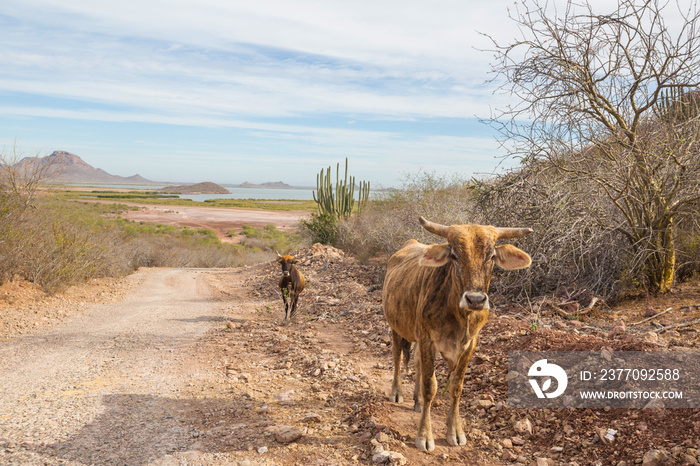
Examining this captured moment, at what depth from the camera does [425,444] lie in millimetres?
4559

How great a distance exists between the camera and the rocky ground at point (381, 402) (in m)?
4.40

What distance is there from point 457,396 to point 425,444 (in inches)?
21.8

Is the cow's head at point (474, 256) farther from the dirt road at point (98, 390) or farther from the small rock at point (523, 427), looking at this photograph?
the dirt road at point (98, 390)

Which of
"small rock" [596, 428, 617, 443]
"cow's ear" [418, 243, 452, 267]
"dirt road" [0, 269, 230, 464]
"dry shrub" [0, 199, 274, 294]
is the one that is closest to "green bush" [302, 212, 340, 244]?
"dry shrub" [0, 199, 274, 294]

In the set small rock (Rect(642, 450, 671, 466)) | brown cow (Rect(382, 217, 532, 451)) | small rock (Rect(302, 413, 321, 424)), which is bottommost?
small rock (Rect(302, 413, 321, 424))

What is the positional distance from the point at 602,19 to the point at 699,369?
6433 mm

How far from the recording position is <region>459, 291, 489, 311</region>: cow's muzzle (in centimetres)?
371

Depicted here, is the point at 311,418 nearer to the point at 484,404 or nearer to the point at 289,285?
the point at 484,404

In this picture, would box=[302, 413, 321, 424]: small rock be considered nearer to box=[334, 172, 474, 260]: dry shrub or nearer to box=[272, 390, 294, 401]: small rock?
box=[272, 390, 294, 401]: small rock

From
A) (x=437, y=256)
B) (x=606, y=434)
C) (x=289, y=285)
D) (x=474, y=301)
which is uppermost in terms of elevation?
(x=437, y=256)

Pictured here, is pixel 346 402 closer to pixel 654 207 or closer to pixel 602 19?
pixel 654 207

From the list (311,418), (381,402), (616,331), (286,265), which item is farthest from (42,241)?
(616,331)

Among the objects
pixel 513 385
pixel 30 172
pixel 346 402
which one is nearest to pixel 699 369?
pixel 513 385

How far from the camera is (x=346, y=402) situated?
593 cm
